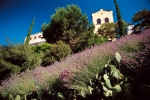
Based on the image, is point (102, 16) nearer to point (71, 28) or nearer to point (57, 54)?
point (71, 28)

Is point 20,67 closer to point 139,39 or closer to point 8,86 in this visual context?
point 8,86

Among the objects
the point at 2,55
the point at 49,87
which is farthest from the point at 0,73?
the point at 49,87

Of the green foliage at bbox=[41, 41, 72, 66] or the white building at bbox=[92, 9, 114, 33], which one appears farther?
the white building at bbox=[92, 9, 114, 33]

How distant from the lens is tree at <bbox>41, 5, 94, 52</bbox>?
14.8m

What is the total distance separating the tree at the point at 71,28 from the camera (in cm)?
1484

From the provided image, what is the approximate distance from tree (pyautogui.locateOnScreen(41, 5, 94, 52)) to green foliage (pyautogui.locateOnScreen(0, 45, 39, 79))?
7.63 meters

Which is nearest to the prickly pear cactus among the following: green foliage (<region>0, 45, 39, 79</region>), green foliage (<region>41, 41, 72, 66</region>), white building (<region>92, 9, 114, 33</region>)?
green foliage (<region>0, 45, 39, 79</region>)

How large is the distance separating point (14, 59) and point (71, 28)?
9069 millimetres

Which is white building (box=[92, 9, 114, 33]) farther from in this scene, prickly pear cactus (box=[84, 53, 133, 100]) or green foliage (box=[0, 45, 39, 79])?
prickly pear cactus (box=[84, 53, 133, 100])

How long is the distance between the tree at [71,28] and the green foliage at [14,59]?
25.0 feet

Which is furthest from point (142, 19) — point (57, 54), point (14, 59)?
point (14, 59)

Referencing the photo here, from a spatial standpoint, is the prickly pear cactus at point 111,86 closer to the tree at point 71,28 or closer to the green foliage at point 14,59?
the green foliage at point 14,59

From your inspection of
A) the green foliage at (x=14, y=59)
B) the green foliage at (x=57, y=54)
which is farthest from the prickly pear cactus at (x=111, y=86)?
the green foliage at (x=57, y=54)

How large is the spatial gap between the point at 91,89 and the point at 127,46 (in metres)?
1.15
